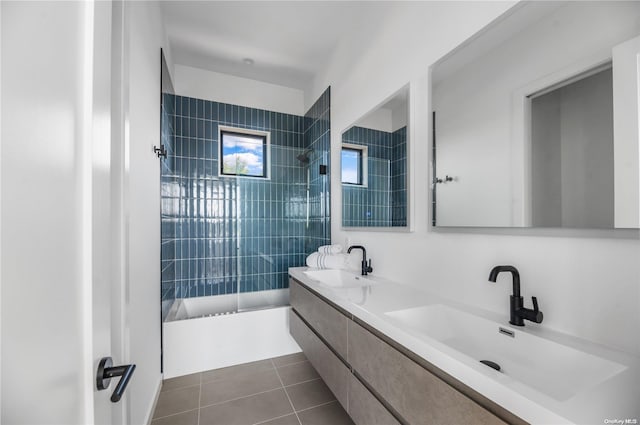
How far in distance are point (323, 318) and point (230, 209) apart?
1.84 meters

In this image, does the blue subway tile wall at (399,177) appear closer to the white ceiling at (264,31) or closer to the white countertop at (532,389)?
the white countertop at (532,389)

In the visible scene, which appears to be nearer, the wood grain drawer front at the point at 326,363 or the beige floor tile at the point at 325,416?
the wood grain drawer front at the point at 326,363

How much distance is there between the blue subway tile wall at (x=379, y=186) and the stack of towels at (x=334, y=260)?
0.25 meters

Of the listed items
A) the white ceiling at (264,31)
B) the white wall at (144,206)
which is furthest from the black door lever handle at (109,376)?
the white ceiling at (264,31)

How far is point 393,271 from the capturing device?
168 cm

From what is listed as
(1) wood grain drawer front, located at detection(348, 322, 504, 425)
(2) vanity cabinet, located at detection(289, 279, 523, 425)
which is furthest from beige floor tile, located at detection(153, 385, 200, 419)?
(1) wood grain drawer front, located at detection(348, 322, 504, 425)

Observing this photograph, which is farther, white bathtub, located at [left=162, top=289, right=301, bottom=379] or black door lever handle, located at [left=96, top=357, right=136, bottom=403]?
white bathtub, located at [left=162, top=289, right=301, bottom=379]

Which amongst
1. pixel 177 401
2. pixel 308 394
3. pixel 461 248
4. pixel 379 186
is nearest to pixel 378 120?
pixel 379 186

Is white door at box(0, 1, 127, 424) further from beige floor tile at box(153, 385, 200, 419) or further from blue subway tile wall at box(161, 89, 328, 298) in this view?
blue subway tile wall at box(161, 89, 328, 298)

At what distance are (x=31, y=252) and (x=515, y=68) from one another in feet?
4.79

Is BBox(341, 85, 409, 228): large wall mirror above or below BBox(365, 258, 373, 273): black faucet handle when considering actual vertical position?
above

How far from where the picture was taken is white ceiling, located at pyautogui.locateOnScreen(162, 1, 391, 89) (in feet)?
6.57

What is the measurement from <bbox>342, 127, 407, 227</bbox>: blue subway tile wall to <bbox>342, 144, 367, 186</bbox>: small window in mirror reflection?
4 centimetres

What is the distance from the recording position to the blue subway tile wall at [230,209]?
2742 mm
